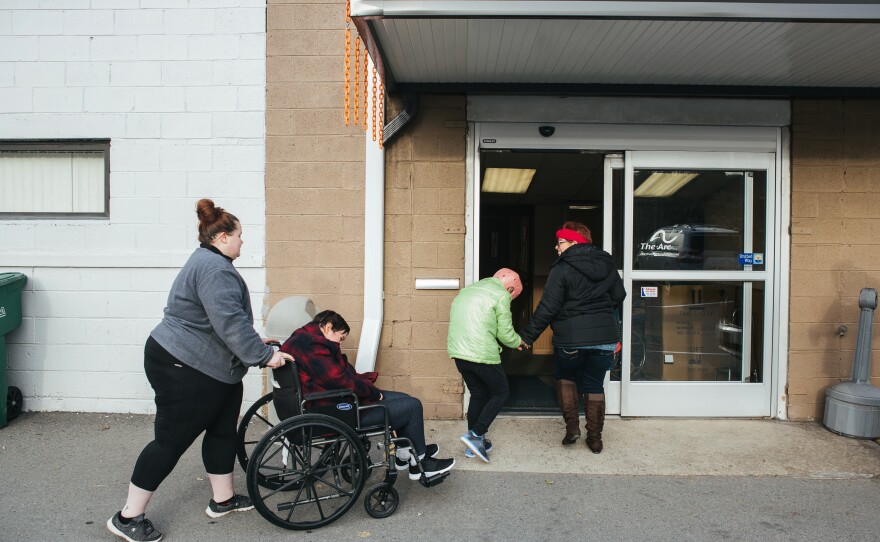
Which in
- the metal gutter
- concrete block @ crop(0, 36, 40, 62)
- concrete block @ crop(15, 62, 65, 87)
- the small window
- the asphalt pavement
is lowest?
the asphalt pavement

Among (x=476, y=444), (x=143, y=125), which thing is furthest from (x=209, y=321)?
(x=143, y=125)

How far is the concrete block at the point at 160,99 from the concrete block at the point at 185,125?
0.06 meters

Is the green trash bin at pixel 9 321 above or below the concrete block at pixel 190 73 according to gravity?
below

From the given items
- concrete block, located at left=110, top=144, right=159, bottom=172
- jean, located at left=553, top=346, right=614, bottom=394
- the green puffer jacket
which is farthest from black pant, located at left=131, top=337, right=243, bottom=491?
concrete block, located at left=110, top=144, right=159, bottom=172

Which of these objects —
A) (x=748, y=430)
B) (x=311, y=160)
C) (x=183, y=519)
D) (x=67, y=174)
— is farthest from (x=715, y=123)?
(x=67, y=174)

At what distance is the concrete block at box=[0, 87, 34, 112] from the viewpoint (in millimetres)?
5254

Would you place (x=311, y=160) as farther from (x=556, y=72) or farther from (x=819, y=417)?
(x=819, y=417)

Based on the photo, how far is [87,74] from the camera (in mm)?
5223

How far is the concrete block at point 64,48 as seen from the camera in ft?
17.1

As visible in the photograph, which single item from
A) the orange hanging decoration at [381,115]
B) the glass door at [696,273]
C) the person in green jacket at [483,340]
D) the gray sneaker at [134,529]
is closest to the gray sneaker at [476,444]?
the person in green jacket at [483,340]

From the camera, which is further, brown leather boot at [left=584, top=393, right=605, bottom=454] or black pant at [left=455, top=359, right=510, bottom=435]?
brown leather boot at [left=584, top=393, right=605, bottom=454]

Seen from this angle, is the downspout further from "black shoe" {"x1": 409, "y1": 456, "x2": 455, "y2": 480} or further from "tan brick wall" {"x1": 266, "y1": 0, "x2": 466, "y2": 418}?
"black shoe" {"x1": 409, "y1": 456, "x2": 455, "y2": 480}

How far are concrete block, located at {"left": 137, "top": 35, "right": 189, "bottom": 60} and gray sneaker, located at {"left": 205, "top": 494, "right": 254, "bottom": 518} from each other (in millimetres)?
3695

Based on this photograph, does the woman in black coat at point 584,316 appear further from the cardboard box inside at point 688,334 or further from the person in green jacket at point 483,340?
the cardboard box inside at point 688,334
